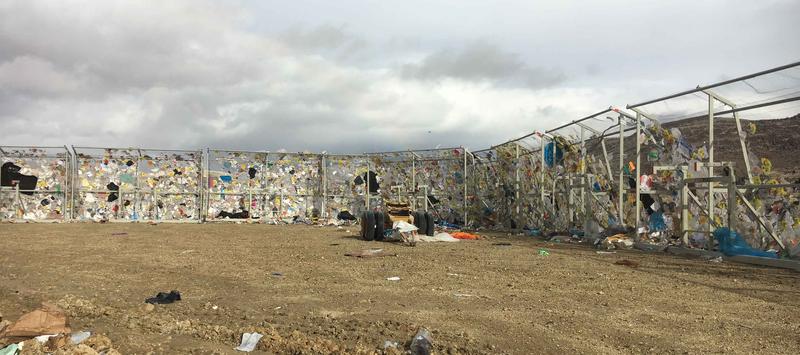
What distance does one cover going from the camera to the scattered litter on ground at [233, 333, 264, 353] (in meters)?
4.36

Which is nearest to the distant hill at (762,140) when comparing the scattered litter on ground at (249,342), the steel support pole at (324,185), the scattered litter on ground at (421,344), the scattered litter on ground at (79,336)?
the scattered litter on ground at (421,344)

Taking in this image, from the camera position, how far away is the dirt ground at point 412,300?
4.55 m

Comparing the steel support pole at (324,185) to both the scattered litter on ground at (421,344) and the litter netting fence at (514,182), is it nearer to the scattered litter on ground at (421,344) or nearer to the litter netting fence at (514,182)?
the litter netting fence at (514,182)

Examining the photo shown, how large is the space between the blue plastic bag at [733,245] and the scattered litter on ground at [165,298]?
8.90 m

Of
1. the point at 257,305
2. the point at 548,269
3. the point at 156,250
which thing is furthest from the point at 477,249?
the point at 257,305

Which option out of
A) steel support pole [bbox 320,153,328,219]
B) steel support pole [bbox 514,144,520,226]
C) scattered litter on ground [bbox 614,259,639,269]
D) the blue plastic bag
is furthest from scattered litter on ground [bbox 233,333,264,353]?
steel support pole [bbox 320,153,328,219]

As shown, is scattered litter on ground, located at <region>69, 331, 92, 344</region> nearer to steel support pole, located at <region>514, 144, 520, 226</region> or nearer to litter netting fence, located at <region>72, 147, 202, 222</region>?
steel support pole, located at <region>514, 144, 520, 226</region>

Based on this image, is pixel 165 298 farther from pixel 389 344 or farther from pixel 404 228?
pixel 404 228

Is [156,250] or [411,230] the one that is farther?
[411,230]

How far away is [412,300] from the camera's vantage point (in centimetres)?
→ 613

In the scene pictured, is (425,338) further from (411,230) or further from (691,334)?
(411,230)

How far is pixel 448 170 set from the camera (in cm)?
2370

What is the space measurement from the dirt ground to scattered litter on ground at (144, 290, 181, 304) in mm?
115

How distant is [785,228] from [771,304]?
4.30m
